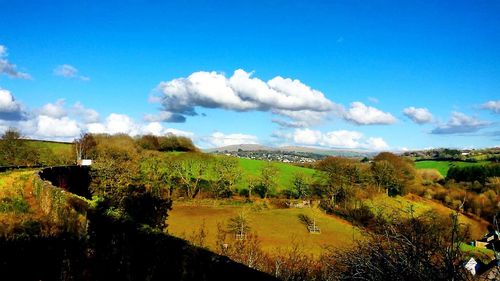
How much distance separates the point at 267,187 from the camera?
85375 mm

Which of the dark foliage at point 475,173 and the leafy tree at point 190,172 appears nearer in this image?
the leafy tree at point 190,172

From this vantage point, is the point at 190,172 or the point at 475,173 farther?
the point at 475,173

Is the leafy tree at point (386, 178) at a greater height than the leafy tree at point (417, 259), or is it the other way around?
the leafy tree at point (417, 259)

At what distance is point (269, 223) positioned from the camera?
60750 millimetres

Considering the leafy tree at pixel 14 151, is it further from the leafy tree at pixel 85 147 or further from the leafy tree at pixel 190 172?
the leafy tree at pixel 190 172

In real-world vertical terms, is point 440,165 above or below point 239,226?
above

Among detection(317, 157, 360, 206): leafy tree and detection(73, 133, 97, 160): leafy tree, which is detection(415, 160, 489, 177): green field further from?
detection(73, 133, 97, 160): leafy tree

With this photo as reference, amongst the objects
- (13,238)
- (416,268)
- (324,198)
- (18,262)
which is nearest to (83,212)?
(13,238)

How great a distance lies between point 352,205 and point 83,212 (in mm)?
67938

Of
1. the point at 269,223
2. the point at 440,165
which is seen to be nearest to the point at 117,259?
the point at 269,223

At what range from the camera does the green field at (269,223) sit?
4917cm

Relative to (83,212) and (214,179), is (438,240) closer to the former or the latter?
(83,212)

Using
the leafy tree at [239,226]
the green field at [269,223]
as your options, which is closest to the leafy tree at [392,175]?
the green field at [269,223]

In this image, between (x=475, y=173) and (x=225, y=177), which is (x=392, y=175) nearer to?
(x=225, y=177)
